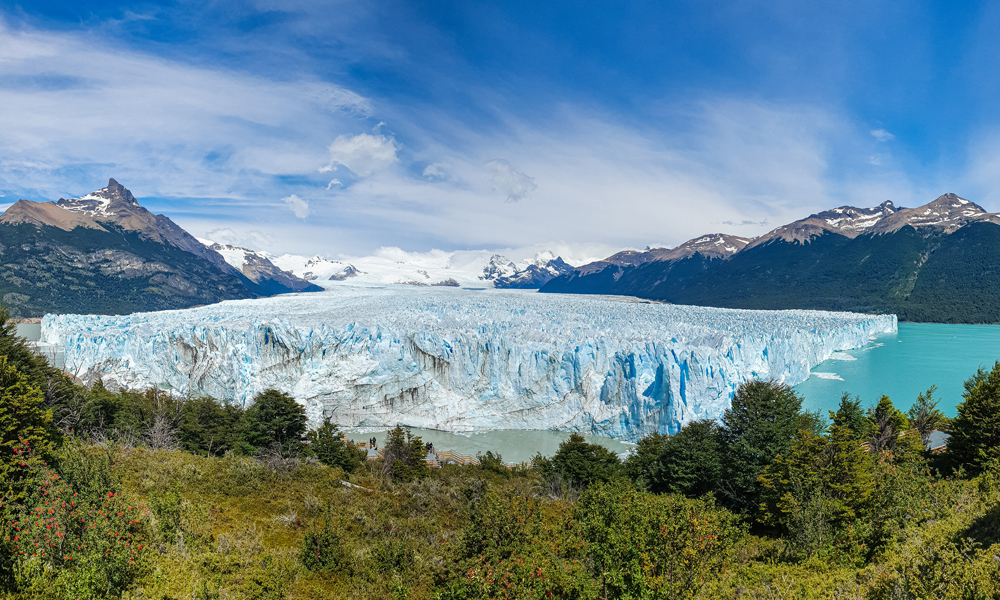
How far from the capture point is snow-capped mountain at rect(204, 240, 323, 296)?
15000 centimetres

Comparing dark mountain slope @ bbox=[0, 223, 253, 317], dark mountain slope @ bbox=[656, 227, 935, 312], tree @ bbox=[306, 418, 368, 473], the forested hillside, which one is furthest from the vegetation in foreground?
dark mountain slope @ bbox=[656, 227, 935, 312]

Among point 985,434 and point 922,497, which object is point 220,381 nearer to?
point 922,497

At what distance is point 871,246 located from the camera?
9869 centimetres

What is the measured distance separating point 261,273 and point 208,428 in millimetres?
158461

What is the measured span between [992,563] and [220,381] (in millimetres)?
28886

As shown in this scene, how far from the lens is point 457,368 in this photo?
24828 mm

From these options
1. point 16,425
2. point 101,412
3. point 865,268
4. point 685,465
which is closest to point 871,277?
point 865,268

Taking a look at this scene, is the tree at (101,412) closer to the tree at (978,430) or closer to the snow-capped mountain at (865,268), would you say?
the tree at (978,430)

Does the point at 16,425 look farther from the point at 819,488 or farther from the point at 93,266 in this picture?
the point at 93,266

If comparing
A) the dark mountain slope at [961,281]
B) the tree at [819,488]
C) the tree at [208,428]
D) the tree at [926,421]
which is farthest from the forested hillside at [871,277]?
the tree at [208,428]

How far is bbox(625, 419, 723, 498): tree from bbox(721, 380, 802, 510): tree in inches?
17.8

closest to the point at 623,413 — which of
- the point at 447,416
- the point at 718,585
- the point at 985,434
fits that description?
the point at 447,416

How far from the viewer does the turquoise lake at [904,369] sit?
90.9 feet

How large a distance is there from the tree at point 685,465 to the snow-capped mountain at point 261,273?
140m
